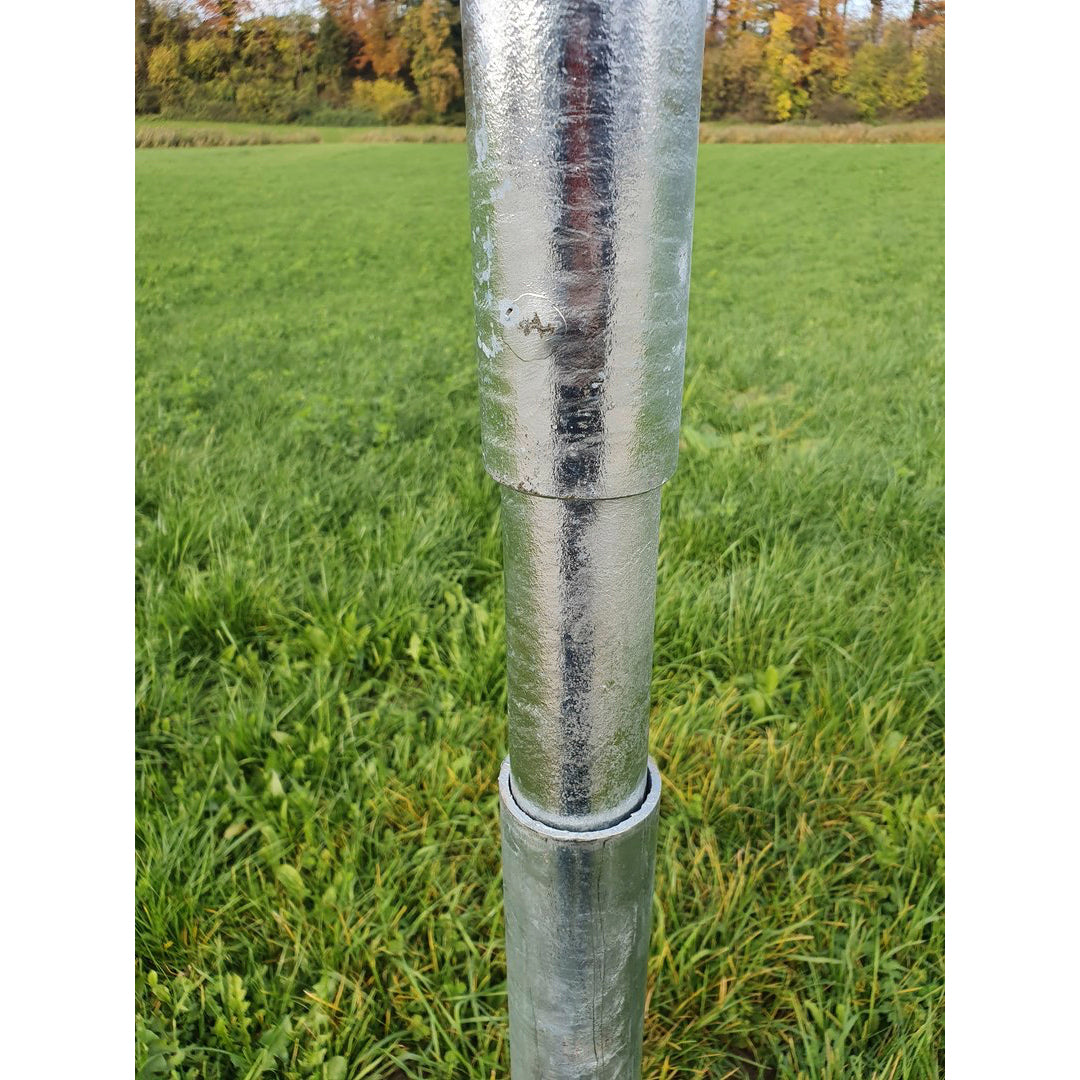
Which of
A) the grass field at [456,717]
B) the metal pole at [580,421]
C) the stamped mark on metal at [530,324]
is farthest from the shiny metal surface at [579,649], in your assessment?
the grass field at [456,717]

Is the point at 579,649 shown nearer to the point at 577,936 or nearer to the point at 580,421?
the point at 580,421

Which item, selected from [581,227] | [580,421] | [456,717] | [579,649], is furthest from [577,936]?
[456,717]

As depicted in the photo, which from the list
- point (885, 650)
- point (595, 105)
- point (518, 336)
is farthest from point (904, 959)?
point (595, 105)

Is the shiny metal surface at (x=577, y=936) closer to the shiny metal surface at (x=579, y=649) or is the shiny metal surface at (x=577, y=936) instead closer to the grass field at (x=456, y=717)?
the shiny metal surface at (x=579, y=649)

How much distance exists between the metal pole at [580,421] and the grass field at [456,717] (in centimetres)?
81

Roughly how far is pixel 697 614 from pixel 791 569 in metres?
0.50

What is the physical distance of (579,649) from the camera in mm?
1076

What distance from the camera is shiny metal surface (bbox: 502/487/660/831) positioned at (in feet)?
3.39

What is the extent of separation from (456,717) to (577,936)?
1.41 m

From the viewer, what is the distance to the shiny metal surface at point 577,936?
1172 mm

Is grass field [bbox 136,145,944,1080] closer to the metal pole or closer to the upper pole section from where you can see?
the metal pole

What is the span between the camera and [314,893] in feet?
6.98

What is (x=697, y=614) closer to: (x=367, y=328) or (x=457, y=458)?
(x=457, y=458)

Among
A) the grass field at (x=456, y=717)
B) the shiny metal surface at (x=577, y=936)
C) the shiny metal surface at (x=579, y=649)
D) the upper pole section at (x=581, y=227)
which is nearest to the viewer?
the upper pole section at (x=581, y=227)
